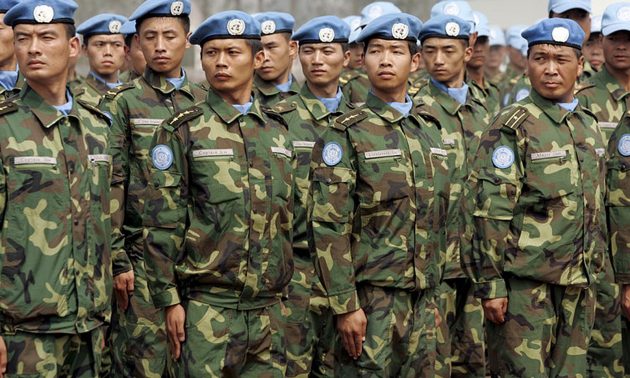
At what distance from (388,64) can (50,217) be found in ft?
6.90

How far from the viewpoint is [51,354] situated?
610 centimetres

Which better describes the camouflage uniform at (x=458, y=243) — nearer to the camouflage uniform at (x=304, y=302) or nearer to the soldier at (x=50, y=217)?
the camouflage uniform at (x=304, y=302)

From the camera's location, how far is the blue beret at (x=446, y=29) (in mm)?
9750

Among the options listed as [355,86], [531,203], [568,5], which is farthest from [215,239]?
[568,5]

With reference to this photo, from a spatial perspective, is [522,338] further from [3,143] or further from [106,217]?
[3,143]

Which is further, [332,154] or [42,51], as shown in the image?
[332,154]

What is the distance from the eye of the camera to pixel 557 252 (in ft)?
24.3

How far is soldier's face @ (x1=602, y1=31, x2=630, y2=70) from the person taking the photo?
943 centimetres

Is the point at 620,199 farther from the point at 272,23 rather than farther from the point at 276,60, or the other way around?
the point at 272,23

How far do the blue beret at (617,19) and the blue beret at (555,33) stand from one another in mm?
1677

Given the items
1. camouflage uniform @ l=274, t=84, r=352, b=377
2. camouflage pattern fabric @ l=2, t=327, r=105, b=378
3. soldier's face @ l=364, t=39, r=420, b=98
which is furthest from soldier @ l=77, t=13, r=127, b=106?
camouflage pattern fabric @ l=2, t=327, r=105, b=378

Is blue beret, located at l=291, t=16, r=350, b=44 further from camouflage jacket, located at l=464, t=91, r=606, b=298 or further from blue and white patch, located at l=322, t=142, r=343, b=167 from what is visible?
blue and white patch, located at l=322, t=142, r=343, b=167

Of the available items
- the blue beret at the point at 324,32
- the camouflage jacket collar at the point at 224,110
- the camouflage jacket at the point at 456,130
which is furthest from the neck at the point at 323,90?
the camouflage jacket collar at the point at 224,110

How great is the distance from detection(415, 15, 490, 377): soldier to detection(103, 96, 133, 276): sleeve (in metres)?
1.82
